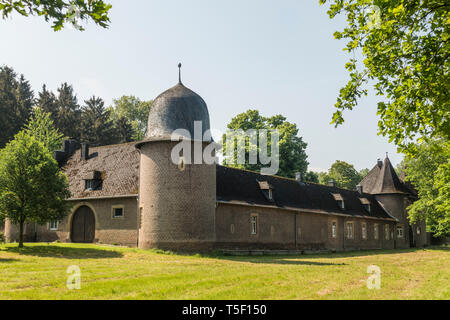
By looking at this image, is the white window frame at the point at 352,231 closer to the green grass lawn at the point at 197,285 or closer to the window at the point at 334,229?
the window at the point at 334,229

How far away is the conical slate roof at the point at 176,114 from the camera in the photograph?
82.8 ft

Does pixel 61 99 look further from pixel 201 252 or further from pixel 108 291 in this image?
pixel 108 291

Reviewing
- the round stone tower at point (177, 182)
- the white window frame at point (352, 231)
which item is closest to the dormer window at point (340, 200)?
the white window frame at point (352, 231)

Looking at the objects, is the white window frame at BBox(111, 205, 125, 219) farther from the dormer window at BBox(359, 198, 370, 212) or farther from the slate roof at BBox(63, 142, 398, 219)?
the dormer window at BBox(359, 198, 370, 212)

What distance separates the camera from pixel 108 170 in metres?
30.6

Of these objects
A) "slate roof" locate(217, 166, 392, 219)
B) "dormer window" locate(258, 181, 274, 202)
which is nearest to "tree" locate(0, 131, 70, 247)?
"slate roof" locate(217, 166, 392, 219)

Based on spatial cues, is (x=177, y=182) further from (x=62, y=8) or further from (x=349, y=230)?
(x=349, y=230)

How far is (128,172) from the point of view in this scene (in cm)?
2925

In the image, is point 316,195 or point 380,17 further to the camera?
point 316,195

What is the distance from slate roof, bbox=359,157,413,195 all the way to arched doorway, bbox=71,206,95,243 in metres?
32.7

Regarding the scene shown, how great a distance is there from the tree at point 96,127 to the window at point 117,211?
27.9 m

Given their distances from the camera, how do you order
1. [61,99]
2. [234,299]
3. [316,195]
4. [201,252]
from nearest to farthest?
[234,299] → [201,252] → [316,195] → [61,99]

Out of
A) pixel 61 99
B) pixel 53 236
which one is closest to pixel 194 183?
pixel 53 236
